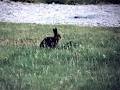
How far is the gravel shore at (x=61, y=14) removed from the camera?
2261 centimetres

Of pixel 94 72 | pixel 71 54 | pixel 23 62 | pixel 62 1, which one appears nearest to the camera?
pixel 94 72

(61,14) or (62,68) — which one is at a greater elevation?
(62,68)

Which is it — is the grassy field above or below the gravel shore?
above

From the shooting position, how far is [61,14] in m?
24.8

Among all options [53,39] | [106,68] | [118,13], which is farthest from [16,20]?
[106,68]

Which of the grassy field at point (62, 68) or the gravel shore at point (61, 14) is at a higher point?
the grassy field at point (62, 68)

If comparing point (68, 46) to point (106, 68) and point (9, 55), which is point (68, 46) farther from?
point (106, 68)

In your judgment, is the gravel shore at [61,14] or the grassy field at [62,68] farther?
the gravel shore at [61,14]

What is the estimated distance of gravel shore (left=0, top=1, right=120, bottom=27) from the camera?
2261 cm

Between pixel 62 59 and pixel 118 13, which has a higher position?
pixel 62 59

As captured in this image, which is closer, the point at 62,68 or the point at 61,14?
the point at 62,68

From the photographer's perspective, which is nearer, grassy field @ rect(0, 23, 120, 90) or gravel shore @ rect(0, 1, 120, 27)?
grassy field @ rect(0, 23, 120, 90)

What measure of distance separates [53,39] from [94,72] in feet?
13.0

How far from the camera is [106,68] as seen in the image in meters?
8.27
